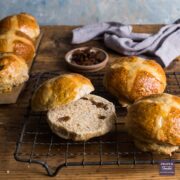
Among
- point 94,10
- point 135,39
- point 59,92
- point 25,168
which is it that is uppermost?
point 59,92

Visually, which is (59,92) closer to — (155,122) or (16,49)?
(155,122)

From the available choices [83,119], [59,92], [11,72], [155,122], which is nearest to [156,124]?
[155,122]

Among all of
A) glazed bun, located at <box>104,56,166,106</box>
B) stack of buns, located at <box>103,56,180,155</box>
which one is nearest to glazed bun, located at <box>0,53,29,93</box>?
glazed bun, located at <box>104,56,166,106</box>

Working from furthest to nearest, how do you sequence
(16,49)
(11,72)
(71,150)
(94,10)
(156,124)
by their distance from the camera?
(94,10) → (16,49) → (11,72) → (71,150) → (156,124)

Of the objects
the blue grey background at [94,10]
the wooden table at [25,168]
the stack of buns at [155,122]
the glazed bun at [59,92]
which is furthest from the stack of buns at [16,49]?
the blue grey background at [94,10]

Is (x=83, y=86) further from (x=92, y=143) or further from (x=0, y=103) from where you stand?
(x=0, y=103)

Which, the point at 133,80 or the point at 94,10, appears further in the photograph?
the point at 94,10

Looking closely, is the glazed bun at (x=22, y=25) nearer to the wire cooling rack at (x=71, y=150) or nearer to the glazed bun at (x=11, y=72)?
the glazed bun at (x=11, y=72)

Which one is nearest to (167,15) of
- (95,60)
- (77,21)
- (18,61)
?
(77,21)
